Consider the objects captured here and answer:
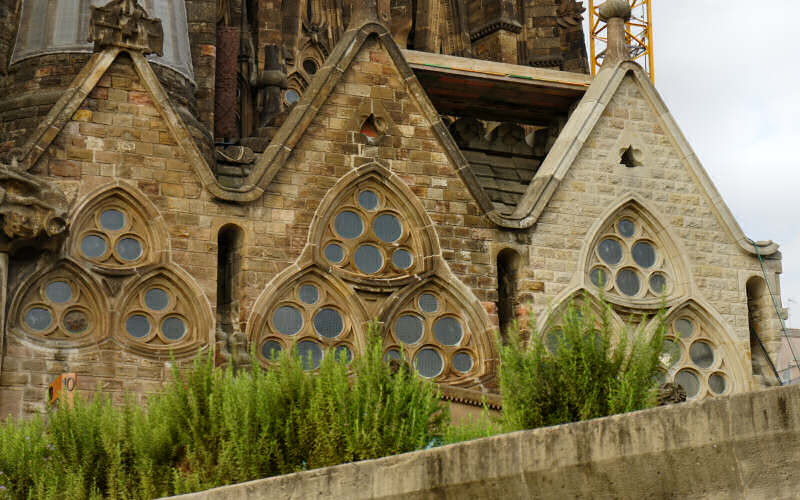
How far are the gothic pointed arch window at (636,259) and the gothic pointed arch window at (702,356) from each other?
0.42 metres

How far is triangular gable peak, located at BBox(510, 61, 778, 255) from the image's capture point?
24.4m

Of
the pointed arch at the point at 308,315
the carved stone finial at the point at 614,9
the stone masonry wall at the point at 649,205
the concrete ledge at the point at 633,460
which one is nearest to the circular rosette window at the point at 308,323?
the pointed arch at the point at 308,315

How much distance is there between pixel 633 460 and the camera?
421 inches

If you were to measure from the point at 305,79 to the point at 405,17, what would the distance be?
288 centimetres

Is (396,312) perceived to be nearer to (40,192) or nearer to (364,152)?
(364,152)

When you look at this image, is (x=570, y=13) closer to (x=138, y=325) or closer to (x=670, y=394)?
(x=138, y=325)

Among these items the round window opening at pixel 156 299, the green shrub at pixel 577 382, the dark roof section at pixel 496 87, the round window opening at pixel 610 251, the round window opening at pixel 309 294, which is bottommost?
the green shrub at pixel 577 382

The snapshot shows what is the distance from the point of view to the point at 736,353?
2469 cm

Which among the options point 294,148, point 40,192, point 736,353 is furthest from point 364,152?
point 736,353

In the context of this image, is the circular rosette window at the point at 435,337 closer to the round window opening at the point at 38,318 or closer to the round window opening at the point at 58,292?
the round window opening at the point at 58,292

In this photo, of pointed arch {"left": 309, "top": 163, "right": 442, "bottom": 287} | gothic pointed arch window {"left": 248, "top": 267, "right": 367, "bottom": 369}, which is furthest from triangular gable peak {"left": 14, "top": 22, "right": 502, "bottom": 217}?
gothic pointed arch window {"left": 248, "top": 267, "right": 367, "bottom": 369}

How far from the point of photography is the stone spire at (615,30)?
84.8ft

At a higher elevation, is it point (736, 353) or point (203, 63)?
point (203, 63)

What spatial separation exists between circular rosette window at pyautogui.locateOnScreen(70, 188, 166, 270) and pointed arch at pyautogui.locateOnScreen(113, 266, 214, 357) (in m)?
0.34
